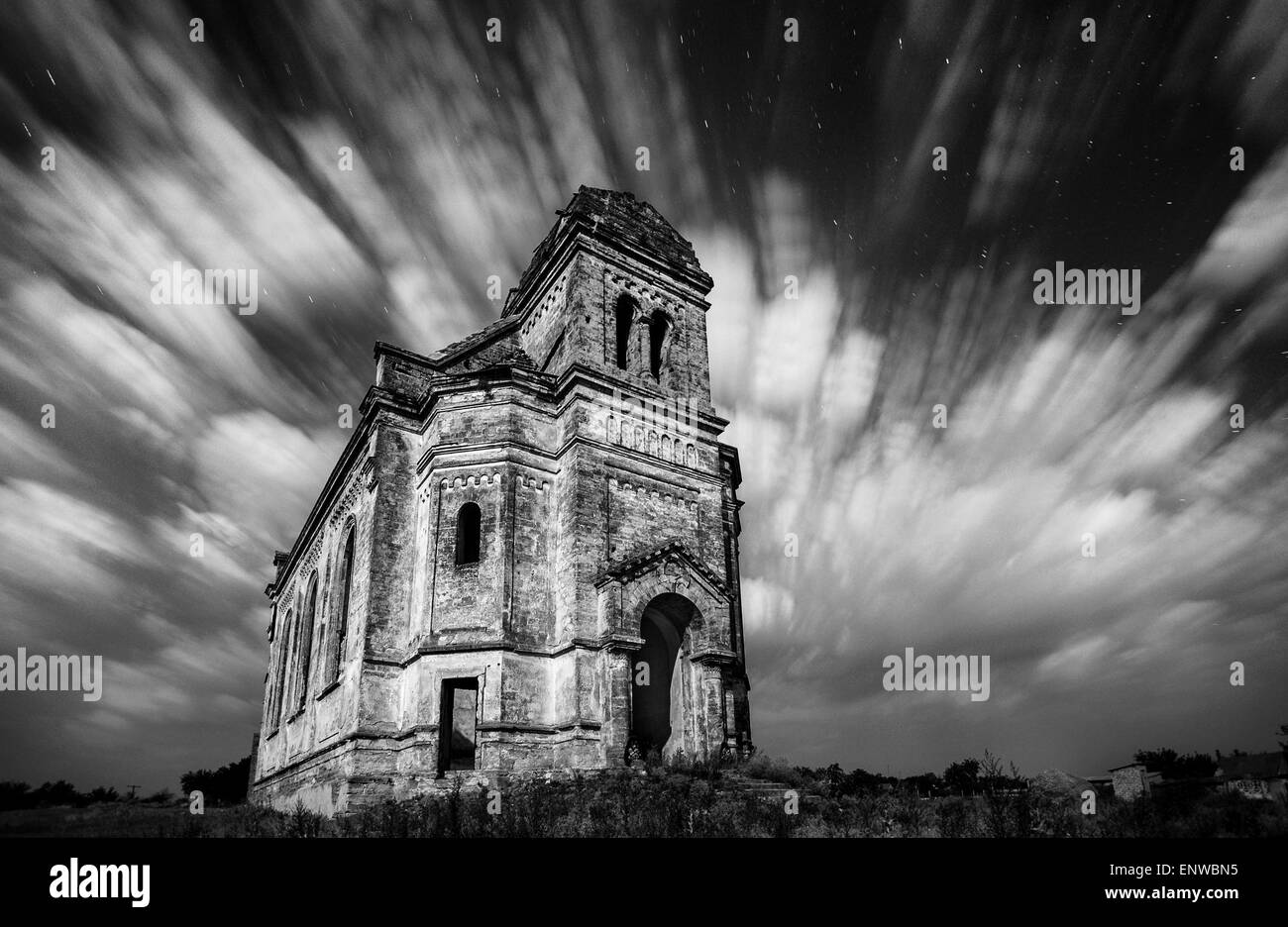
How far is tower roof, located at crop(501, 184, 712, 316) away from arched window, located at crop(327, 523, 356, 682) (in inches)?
378

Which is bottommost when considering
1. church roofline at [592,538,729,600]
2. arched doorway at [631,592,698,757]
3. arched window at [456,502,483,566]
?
arched doorway at [631,592,698,757]

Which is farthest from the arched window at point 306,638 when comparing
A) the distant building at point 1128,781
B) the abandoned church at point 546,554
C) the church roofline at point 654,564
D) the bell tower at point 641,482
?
the distant building at point 1128,781

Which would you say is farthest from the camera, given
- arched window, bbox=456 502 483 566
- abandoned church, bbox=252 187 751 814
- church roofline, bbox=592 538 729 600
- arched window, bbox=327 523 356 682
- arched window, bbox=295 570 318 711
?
arched window, bbox=295 570 318 711

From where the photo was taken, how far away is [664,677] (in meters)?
19.3

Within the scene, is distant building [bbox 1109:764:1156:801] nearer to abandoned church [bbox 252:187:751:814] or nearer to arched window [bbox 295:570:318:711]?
abandoned church [bbox 252:187:751:814]

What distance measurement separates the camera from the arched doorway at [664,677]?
18.0 m

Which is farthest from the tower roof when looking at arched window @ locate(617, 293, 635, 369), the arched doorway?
the arched doorway

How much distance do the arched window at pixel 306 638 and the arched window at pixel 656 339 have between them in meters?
14.1

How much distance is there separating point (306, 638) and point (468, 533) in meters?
11.1

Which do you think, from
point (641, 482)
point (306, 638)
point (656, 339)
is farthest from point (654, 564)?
point (306, 638)

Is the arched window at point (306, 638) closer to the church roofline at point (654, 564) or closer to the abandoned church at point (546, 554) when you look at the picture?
the abandoned church at point (546, 554)

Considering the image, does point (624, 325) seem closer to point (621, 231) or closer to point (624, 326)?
point (624, 326)

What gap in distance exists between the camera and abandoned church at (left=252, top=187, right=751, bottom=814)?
1620cm

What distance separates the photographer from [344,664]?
18266mm
